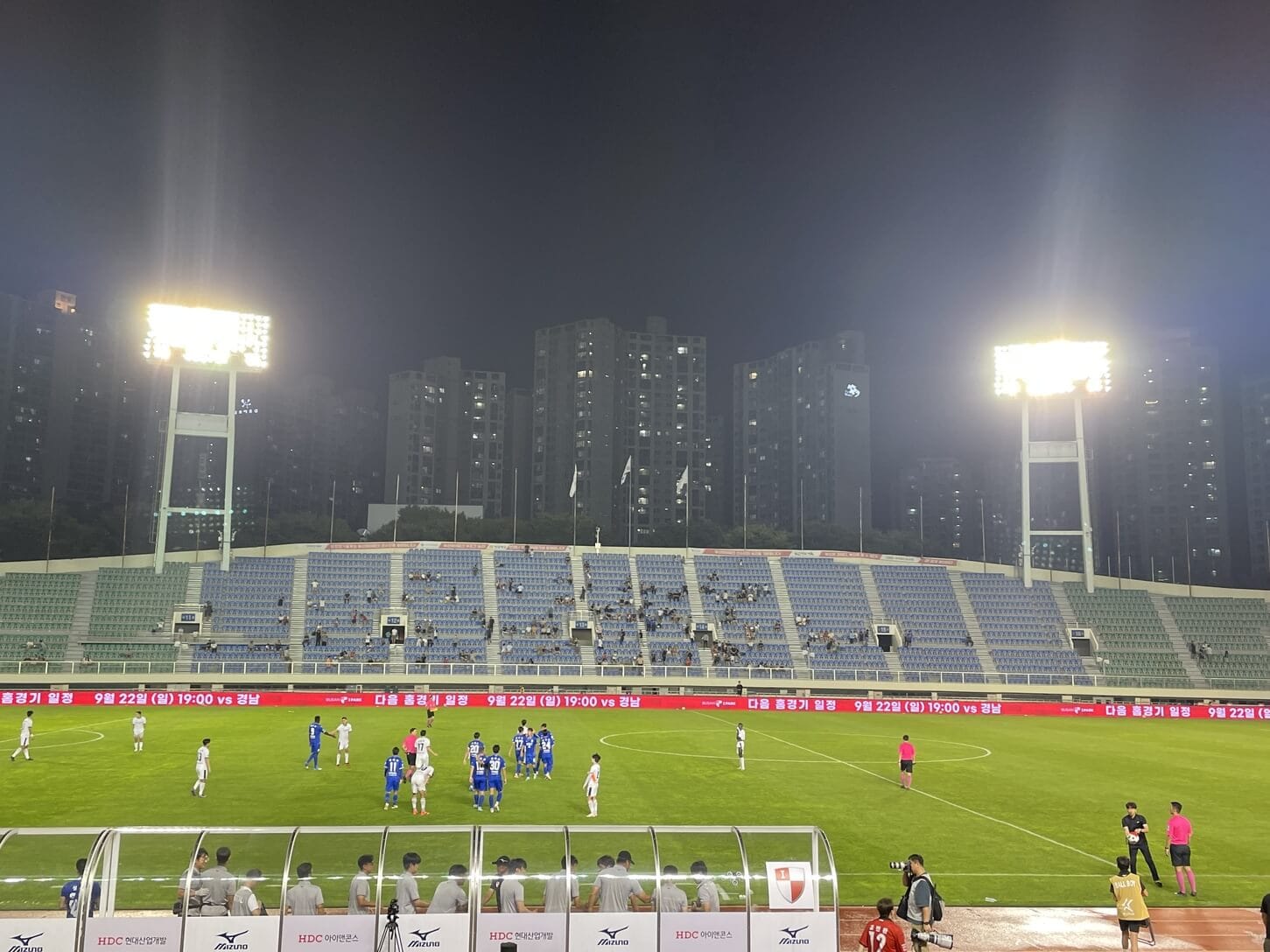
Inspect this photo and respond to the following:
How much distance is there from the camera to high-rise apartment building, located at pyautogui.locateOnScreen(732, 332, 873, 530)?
142 metres

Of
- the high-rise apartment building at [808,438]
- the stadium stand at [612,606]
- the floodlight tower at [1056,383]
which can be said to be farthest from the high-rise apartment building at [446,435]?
the floodlight tower at [1056,383]

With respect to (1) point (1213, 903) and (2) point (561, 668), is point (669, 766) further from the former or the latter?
(2) point (561, 668)

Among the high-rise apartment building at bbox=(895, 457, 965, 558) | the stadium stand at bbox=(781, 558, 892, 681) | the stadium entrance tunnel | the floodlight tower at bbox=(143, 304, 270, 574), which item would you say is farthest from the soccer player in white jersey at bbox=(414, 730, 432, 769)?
the high-rise apartment building at bbox=(895, 457, 965, 558)

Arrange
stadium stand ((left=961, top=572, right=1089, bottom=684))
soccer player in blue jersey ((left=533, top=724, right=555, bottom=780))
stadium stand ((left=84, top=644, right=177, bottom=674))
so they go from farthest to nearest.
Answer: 1. stadium stand ((left=961, top=572, right=1089, bottom=684))
2. stadium stand ((left=84, top=644, right=177, bottom=674))
3. soccer player in blue jersey ((left=533, top=724, right=555, bottom=780))

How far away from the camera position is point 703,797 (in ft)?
89.1

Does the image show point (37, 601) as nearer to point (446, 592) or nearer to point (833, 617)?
point (446, 592)

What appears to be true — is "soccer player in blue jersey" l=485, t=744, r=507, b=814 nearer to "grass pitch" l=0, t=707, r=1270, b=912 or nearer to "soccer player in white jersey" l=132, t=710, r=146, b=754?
"grass pitch" l=0, t=707, r=1270, b=912

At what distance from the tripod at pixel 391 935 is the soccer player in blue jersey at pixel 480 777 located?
1359cm

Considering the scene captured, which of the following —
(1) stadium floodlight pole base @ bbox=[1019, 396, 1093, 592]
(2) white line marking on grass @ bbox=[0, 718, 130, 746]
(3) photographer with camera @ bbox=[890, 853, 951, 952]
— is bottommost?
(2) white line marking on grass @ bbox=[0, 718, 130, 746]

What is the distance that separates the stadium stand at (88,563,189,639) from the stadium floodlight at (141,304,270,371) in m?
15.9

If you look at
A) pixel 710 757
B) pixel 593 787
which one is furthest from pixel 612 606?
pixel 593 787

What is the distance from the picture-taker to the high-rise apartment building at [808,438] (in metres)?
142

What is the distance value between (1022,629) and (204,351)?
6722 cm

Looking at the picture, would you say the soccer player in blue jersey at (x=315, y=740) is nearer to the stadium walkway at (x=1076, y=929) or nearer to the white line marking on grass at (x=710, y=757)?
the white line marking on grass at (x=710, y=757)
